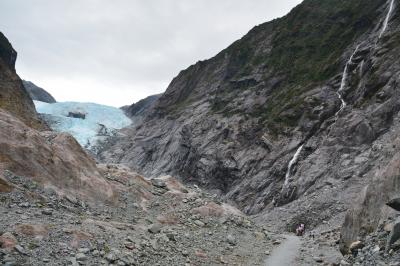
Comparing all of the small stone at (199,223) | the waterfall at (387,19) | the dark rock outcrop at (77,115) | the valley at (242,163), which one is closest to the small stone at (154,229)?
the valley at (242,163)

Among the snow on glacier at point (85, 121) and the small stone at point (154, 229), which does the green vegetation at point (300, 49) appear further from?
the snow on glacier at point (85, 121)

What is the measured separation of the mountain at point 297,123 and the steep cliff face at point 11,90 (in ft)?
101

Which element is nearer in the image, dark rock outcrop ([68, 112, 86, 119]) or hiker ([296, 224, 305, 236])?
hiker ([296, 224, 305, 236])

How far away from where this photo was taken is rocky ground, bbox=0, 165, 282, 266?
15781mm

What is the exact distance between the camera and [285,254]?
24875 mm

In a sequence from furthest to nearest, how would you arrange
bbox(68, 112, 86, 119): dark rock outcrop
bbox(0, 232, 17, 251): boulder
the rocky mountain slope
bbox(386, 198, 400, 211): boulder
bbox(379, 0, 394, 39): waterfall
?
bbox(68, 112, 86, 119): dark rock outcrop → bbox(379, 0, 394, 39): waterfall → the rocky mountain slope → bbox(386, 198, 400, 211): boulder → bbox(0, 232, 17, 251): boulder

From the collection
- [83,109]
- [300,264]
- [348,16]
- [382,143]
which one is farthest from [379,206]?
[83,109]

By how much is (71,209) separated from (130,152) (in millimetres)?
109490

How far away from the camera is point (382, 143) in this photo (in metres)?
50.5

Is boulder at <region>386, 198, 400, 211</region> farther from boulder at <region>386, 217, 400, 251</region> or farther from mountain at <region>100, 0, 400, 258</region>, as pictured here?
boulder at <region>386, 217, 400, 251</region>

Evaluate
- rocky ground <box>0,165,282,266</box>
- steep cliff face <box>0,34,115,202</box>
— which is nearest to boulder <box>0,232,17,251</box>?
rocky ground <box>0,165,282,266</box>

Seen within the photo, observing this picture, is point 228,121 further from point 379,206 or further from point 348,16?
point 379,206

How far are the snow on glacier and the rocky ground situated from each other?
123 metres

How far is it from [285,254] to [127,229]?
9497 millimetres
